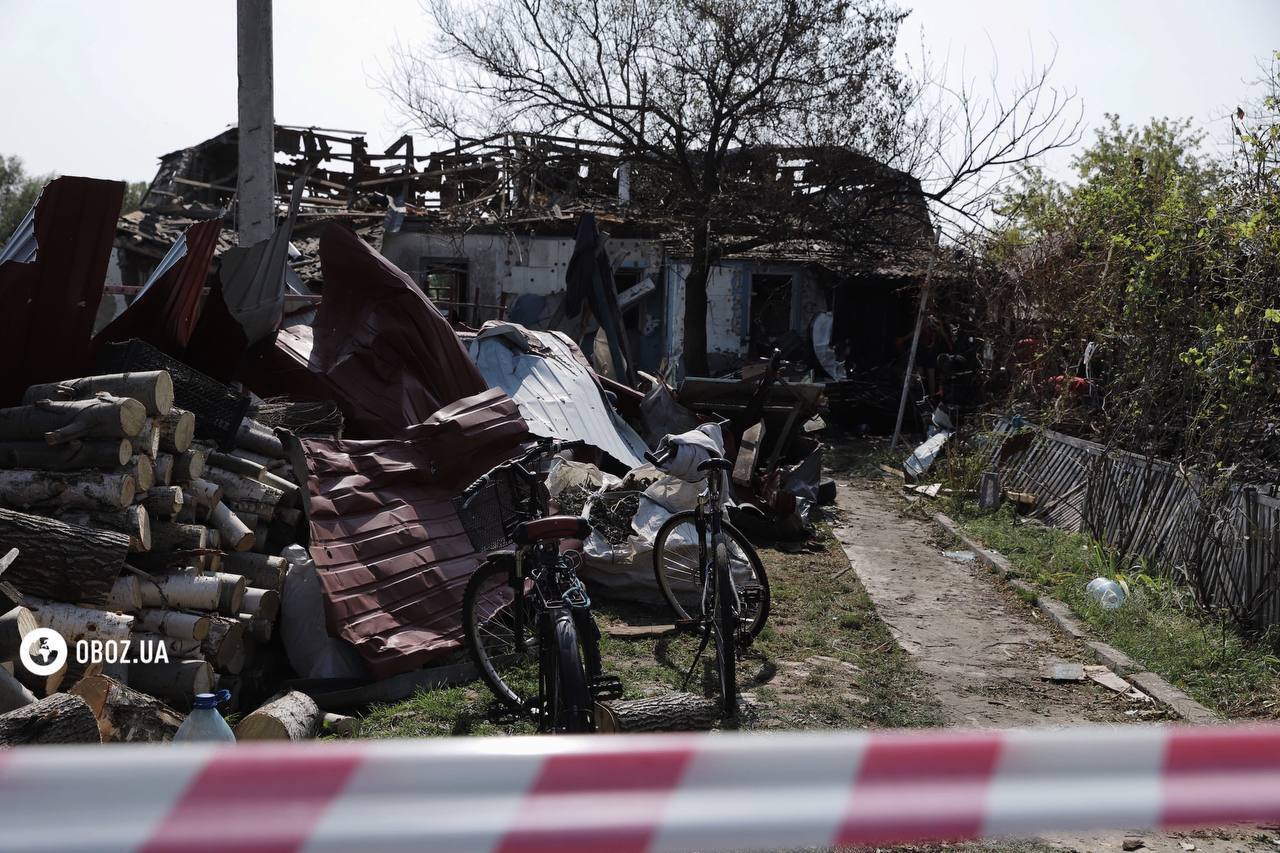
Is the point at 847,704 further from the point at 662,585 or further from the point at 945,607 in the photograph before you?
the point at 945,607

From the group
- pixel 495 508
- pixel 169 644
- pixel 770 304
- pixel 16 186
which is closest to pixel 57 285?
pixel 169 644

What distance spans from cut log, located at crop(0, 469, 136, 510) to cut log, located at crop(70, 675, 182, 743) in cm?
98

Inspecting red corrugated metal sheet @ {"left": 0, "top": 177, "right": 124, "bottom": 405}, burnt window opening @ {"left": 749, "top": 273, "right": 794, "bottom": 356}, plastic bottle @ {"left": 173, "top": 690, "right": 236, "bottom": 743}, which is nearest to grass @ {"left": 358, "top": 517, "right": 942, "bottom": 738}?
plastic bottle @ {"left": 173, "top": 690, "right": 236, "bottom": 743}

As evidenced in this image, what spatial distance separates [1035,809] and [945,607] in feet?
Result: 21.4

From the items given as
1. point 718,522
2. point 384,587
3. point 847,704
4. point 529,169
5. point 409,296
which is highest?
point 529,169

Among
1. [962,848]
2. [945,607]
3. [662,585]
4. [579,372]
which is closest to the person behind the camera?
[962,848]

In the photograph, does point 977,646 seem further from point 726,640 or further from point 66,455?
point 66,455

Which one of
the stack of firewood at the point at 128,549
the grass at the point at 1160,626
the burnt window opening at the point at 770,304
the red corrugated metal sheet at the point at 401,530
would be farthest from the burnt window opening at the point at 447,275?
the stack of firewood at the point at 128,549

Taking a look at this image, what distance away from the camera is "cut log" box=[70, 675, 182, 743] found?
410 cm

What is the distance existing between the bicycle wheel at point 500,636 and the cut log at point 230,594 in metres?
1.11

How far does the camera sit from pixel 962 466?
11.3m

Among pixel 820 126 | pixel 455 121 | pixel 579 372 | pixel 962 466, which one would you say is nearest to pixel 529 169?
pixel 455 121

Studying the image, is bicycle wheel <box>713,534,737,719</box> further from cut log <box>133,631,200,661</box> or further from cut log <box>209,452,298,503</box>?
cut log <box>209,452,298,503</box>

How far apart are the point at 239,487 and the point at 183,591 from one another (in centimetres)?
94
